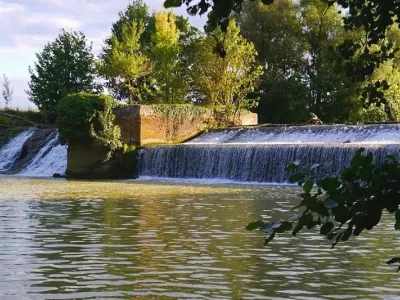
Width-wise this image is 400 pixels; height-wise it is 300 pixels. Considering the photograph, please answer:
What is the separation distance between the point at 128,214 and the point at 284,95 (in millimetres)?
28876

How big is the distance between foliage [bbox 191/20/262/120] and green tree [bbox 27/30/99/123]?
827cm

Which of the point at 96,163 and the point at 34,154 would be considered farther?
the point at 34,154

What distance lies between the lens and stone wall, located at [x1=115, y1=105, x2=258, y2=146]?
30.0 metres

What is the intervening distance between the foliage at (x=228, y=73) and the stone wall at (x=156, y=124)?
8.03ft

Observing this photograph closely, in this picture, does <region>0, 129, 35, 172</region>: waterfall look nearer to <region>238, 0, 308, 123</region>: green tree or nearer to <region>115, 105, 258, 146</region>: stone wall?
<region>115, 105, 258, 146</region>: stone wall

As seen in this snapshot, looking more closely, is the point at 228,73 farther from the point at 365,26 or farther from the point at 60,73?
the point at 365,26

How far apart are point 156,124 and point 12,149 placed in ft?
27.4

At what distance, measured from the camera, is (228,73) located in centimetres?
3606

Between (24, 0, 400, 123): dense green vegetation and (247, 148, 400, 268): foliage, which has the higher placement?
(24, 0, 400, 123): dense green vegetation

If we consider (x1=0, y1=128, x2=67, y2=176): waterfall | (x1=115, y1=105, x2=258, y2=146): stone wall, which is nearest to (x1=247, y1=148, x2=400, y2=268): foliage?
(x1=115, y1=105, x2=258, y2=146): stone wall

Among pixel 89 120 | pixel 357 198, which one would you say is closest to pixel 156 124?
pixel 89 120

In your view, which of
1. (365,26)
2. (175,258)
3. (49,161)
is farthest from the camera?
(49,161)

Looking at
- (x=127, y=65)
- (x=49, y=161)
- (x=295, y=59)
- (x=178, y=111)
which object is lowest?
(x=49, y=161)

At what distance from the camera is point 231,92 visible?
117 ft
